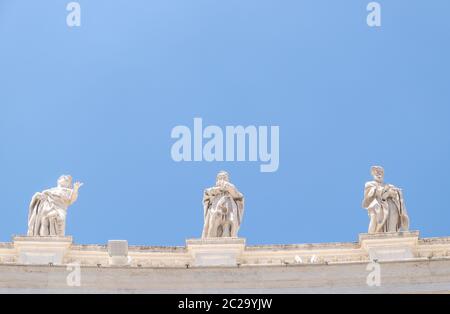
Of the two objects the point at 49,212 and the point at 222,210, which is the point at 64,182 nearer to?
the point at 49,212

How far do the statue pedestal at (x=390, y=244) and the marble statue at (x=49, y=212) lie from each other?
1340cm

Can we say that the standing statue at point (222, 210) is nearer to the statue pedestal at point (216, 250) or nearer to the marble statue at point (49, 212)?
the statue pedestal at point (216, 250)

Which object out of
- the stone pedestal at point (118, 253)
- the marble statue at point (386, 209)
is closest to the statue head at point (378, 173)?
the marble statue at point (386, 209)

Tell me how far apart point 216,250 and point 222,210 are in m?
2.25

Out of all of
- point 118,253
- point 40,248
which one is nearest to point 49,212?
point 40,248

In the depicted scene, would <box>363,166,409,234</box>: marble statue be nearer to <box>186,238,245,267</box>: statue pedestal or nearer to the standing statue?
the standing statue

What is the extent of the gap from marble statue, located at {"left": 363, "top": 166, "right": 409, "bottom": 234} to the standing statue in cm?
579

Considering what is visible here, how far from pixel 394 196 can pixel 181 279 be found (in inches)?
410

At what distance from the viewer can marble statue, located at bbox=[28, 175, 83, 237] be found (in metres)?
65.1
